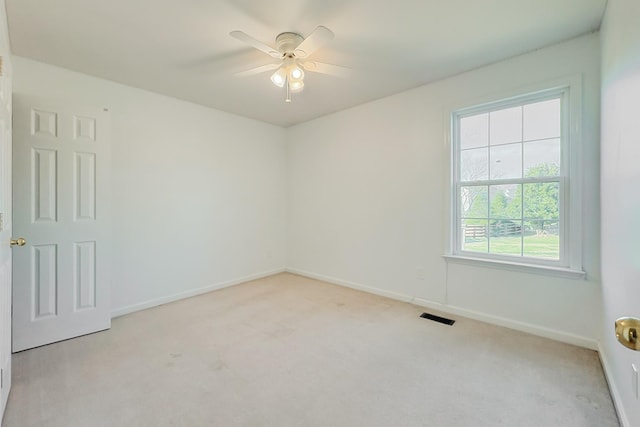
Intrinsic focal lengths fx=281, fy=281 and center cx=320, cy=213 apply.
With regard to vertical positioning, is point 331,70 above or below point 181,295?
above

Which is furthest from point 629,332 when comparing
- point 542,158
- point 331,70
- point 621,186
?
point 331,70

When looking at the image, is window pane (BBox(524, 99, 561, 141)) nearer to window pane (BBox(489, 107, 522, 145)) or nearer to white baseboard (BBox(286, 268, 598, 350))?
window pane (BBox(489, 107, 522, 145))

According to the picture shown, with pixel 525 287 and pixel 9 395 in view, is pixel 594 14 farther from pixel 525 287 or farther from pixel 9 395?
pixel 9 395

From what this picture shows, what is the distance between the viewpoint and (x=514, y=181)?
269cm

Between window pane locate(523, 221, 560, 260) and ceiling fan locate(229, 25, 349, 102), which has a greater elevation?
ceiling fan locate(229, 25, 349, 102)

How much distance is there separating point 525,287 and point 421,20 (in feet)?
8.03

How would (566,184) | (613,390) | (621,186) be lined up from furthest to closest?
(566,184), (613,390), (621,186)

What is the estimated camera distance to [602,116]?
2.10 m

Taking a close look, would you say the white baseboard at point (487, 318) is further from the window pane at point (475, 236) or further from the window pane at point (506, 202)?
the window pane at point (506, 202)

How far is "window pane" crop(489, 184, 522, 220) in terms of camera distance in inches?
106

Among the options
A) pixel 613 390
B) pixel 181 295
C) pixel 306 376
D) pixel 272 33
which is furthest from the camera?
pixel 181 295

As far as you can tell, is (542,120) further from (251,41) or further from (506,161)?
(251,41)

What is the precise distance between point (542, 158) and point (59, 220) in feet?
14.2

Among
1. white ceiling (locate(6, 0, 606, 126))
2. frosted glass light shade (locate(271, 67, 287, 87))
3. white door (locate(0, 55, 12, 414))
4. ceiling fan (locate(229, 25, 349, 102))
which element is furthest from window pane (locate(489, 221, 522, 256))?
white door (locate(0, 55, 12, 414))
